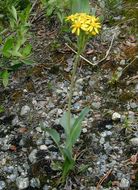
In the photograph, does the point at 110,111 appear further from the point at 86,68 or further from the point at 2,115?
the point at 2,115

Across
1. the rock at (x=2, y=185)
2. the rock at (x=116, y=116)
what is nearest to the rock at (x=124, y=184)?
the rock at (x=116, y=116)

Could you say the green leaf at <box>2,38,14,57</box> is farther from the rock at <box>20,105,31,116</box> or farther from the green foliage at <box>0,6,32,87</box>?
the rock at <box>20,105,31,116</box>

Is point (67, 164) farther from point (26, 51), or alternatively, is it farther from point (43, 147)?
point (26, 51)

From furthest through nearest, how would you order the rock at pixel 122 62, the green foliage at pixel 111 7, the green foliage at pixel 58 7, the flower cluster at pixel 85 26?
the green foliage at pixel 111 7
the green foliage at pixel 58 7
the rock at pixel 122 62
the flower cluster at pixel 85 26

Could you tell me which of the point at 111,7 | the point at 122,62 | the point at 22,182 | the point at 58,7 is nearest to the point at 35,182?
the point at 22,182

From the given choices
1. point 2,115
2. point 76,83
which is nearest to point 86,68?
point 76,83

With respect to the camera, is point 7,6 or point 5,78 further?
point 7,6

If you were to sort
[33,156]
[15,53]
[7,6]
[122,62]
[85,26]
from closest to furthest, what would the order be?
[85,26] → [33,156] → [15,53] → [122,62] → [7,6]

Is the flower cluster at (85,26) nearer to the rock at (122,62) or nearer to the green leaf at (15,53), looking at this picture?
the green leaf at (15,53)

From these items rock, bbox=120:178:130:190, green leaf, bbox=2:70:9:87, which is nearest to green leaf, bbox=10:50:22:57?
green leaf, bbox=2:70:9:87

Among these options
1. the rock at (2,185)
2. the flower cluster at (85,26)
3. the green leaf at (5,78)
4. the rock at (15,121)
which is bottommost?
the rock at (2,185)
